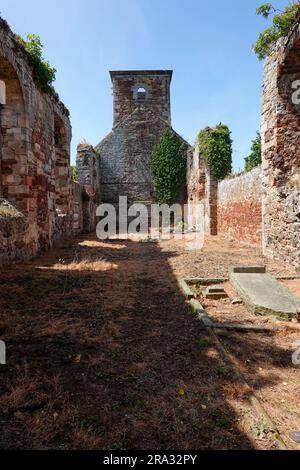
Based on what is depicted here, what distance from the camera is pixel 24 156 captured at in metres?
7.72

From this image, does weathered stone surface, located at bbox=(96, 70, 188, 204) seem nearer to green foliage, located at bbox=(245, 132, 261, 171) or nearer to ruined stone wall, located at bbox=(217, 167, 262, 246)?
green foliage, located at bbox=(245, 132, 261, 171)

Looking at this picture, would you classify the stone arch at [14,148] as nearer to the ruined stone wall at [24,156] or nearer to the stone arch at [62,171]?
the ruined stone wall at [24,156]

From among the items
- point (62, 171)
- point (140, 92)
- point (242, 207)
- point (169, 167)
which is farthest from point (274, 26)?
point (140, 92)

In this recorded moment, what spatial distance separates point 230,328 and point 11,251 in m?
4.45

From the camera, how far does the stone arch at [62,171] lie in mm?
12086

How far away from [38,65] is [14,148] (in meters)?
2.52

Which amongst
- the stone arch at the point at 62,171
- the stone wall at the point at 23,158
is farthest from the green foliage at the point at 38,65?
the stone arch at the point at 62,171

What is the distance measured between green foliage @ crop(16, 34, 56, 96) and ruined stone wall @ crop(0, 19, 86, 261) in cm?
23

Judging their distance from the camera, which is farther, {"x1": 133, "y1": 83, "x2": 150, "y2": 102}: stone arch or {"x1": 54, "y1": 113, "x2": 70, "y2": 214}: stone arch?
{"x1": 133, "y1": 83, "x2": 150, "y2": 102}: stone arch

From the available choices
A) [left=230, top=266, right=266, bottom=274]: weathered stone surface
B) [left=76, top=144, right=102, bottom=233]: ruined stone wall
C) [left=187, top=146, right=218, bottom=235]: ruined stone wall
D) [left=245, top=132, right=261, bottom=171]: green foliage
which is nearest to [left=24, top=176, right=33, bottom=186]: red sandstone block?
[left=230, top=266, right=266, bottom=274]: weathered stone surface

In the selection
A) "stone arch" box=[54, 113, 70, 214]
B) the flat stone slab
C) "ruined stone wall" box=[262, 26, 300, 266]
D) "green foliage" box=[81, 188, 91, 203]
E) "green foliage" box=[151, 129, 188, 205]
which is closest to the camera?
the flat stone slab

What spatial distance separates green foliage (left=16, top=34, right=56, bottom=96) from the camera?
26.7 feet

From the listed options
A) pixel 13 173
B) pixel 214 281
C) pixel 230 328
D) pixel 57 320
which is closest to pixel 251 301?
pixel 230 328

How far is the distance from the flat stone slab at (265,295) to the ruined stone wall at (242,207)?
4702 millimetres
